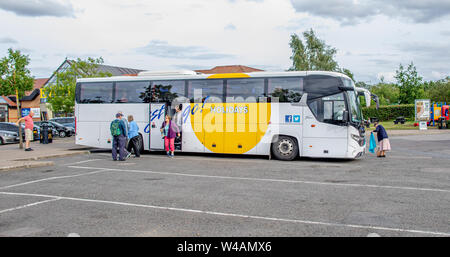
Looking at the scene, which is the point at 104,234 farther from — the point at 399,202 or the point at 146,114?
the point at 146,114

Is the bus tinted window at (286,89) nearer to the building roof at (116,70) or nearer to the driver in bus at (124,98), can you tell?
the driver in bus at (124,98)

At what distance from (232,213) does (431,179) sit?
248 inches

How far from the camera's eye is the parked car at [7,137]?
26500 mm

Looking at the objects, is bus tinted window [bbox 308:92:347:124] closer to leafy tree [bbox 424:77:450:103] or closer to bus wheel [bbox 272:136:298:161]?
bus wheel [bbox 272:136:298:161]

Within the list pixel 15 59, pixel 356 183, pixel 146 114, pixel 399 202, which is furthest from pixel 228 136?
pixel 15 59

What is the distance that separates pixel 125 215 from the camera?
6660 mm

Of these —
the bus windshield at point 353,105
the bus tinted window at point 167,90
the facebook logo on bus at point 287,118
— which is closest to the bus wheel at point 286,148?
the facebook logo on bus at point 287,118

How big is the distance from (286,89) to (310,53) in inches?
2003

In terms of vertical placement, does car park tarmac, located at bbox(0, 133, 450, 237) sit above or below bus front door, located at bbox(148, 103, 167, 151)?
below

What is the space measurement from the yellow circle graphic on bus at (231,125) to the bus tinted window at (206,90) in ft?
0.92

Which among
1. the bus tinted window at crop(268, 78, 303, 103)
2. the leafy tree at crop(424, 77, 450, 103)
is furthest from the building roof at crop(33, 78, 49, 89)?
the bus tinted window at crop(268, 78, 303, 103)

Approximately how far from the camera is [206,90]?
53.6ft

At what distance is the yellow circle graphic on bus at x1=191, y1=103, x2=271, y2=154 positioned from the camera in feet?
50.9

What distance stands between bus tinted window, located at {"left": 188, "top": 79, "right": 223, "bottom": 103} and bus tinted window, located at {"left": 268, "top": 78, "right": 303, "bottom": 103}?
2.06m
